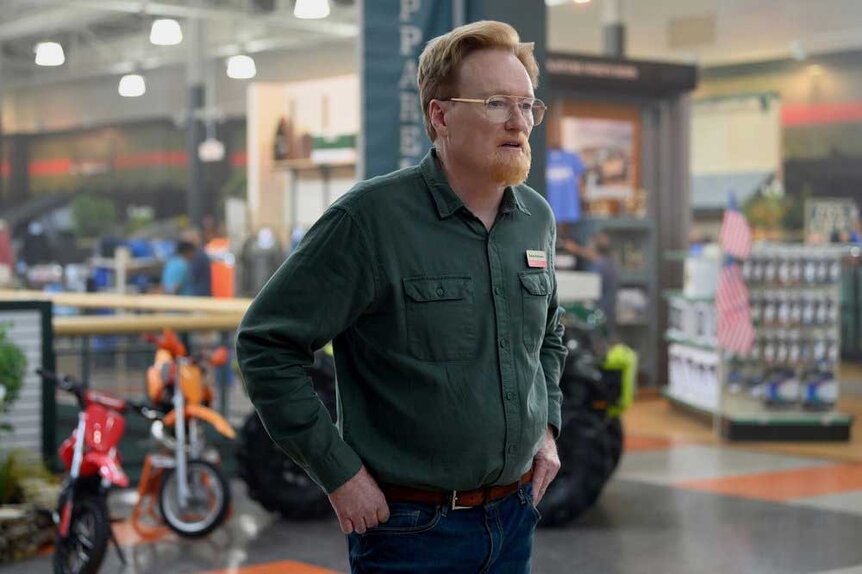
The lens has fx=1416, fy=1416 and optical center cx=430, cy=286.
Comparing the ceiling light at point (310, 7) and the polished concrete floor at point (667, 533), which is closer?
the polished concrete floor at point (667, 533)

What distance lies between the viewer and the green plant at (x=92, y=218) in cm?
2812

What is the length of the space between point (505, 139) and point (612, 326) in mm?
11212

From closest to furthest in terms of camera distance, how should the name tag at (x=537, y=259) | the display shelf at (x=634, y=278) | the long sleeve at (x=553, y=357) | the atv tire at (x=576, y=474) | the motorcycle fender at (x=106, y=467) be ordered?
the name tag at (x=537, y=259)
the long sleeve at (x=553, y=357)
the motorcycle fender at (x=106, y=467)
the atv tire at (x=576, y=474)
the display shelf at (x=634, y=278)

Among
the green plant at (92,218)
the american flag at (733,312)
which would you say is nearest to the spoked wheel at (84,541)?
the american flag at (733,312)

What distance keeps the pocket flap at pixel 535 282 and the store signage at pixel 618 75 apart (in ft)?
35.9

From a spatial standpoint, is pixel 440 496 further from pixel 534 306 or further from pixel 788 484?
pixel 788 484

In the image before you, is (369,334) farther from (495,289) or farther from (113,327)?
(113,327)

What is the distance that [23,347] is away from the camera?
292 inches

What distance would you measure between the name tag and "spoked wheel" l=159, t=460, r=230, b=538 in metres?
4.30

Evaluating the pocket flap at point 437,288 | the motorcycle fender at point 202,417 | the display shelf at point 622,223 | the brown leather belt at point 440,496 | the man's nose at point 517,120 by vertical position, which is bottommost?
the motorcycle fender at point 202,417

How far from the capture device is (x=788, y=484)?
865cm

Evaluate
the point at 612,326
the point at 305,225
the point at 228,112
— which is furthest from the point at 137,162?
the point at 612,326

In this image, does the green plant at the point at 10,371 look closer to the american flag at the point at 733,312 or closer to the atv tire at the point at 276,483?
the atv tire at the point at 276,483

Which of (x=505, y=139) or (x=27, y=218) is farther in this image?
(x=27, y=218)
